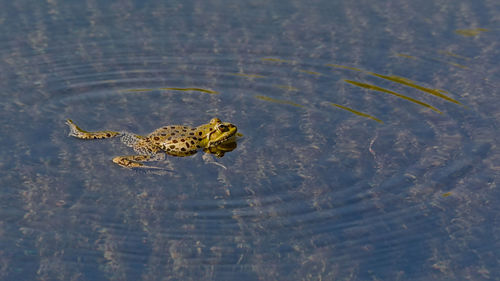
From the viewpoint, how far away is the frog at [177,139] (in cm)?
1261

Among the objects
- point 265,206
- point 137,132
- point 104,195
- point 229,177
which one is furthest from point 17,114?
point 265,206

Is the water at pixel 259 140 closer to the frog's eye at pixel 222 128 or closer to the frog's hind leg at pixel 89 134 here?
the frog's hind leg at pixel 89 134

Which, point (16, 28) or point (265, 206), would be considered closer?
point (265, 206)

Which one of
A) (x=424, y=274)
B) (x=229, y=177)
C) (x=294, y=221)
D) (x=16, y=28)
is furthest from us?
(x=16, y=28)

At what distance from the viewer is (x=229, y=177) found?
467 inches

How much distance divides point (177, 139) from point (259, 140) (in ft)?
4.78

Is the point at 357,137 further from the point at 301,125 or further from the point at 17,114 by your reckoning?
the point at 17,114

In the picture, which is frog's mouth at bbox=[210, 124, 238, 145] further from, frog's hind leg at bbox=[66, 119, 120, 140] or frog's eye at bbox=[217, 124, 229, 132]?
A: frog's hind leg at bbox=[66, 119, 120, 140]

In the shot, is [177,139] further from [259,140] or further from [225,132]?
[259,140]

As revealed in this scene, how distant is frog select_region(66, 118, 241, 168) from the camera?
12.6 metres

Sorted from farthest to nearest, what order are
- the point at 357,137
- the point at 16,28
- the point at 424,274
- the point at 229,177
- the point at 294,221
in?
the point at 16,28 → the point at 357,137 → the point at 229,177 → the point at 294,221 → the point at 424,274

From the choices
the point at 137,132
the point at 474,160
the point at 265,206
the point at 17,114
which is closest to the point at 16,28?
the point at 17,114

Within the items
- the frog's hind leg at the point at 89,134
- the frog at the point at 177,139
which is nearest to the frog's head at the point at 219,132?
the frog at the point at 177,139

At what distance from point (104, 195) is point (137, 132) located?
2.16 meters
